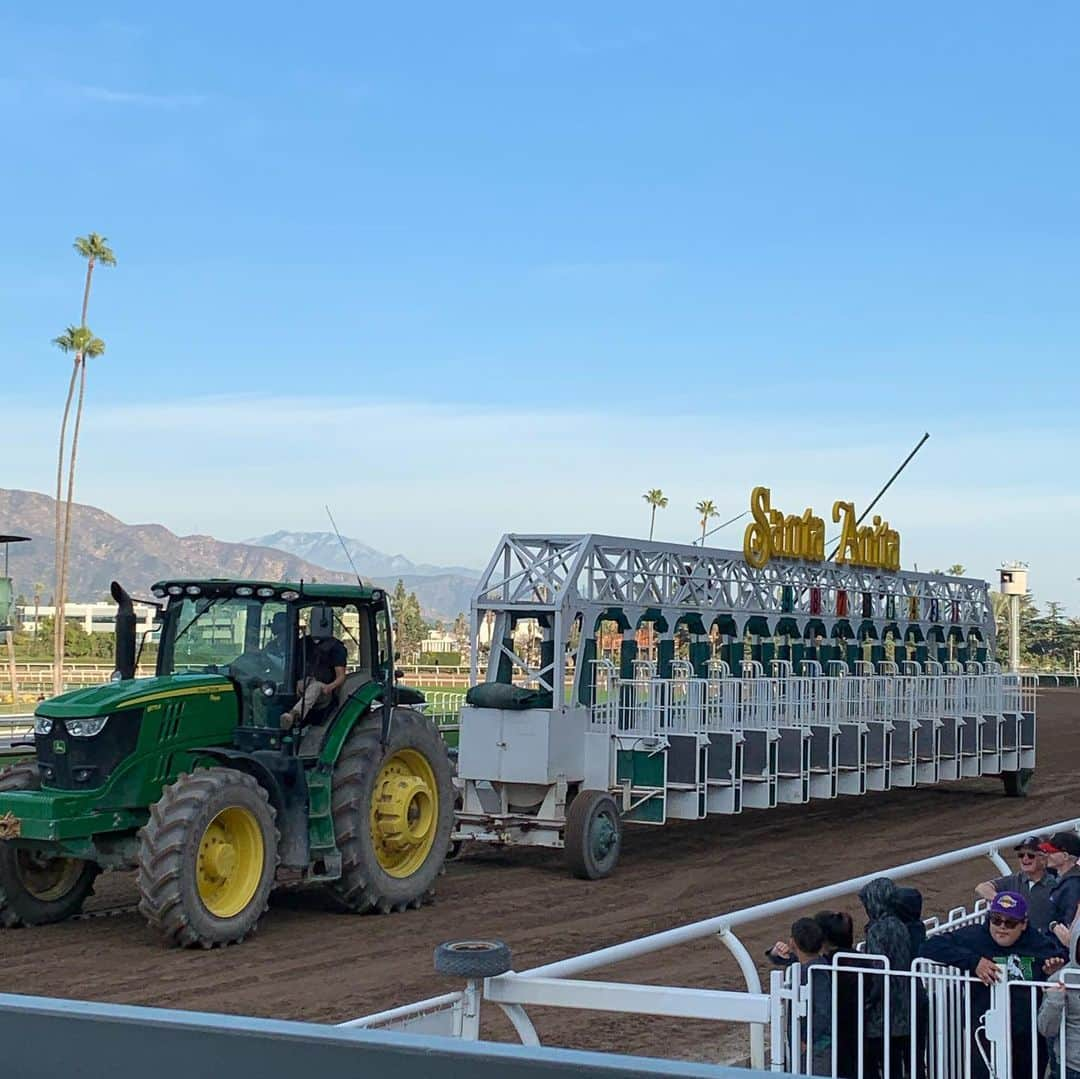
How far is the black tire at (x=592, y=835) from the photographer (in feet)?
44.4

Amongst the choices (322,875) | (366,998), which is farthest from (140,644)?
(366,998)

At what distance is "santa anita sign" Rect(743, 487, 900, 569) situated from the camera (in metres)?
17.7

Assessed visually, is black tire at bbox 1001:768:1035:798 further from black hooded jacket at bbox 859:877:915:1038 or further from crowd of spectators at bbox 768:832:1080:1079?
crowd of spectators at bbox 768:832:1080:1079

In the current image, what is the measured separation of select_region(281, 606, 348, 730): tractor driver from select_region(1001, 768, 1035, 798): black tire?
13550 millimetres

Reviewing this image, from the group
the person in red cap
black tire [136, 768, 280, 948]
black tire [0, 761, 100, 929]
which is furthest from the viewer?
black tire [0, 761, 100, 929]

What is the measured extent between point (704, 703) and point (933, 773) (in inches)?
224

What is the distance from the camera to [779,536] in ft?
59.2

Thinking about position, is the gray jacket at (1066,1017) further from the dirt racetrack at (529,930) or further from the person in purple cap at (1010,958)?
the dirt racetrack at (529,930)

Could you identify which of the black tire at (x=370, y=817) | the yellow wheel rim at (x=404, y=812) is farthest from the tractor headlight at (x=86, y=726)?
the yellow wheel rim at (x=404, y=812)

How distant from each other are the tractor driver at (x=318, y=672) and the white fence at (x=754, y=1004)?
5.87 metres

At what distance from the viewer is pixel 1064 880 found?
680cm

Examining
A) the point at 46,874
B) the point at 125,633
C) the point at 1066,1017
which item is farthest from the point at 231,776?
the point at 1066,1017

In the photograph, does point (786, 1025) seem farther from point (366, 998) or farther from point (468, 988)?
point (366, 998)

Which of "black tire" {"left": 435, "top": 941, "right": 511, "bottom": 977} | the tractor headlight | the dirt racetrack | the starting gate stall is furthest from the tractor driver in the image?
"black tire" {"left": 435, "top": 941, "right": 511, "bottom": 977}
